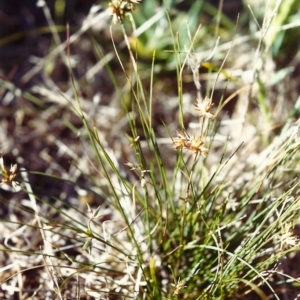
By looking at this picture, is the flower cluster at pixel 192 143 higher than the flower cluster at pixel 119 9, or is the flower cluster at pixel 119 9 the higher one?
the flower cluster at pixel 119 9

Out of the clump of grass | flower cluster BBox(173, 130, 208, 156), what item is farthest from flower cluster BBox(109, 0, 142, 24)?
flower cluster BBox(173, 130, 208, 156)

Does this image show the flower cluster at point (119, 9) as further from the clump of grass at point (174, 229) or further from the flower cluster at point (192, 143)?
the flower cluster at point (192, 143)

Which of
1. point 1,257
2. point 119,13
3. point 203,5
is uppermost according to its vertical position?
point 203,5

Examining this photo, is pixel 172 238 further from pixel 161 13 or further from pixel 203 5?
pixel 203 5

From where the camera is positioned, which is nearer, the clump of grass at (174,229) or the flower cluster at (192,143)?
the flower cluster at (192,143)

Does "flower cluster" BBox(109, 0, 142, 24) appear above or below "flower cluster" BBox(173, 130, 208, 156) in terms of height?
above

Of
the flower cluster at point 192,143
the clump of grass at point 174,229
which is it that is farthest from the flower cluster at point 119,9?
the flower cluster at point 192,143

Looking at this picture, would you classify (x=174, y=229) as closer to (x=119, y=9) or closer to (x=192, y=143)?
(x=192, y=143)

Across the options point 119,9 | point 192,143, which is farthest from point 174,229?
point 119,9

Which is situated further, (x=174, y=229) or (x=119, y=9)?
(x=174, y=229)

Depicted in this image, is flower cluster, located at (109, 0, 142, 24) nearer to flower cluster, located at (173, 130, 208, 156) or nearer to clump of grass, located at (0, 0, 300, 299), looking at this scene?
clump of grass, located at (0, 0, 300, 299)

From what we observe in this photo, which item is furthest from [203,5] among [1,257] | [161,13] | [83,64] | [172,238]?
[1,257]
